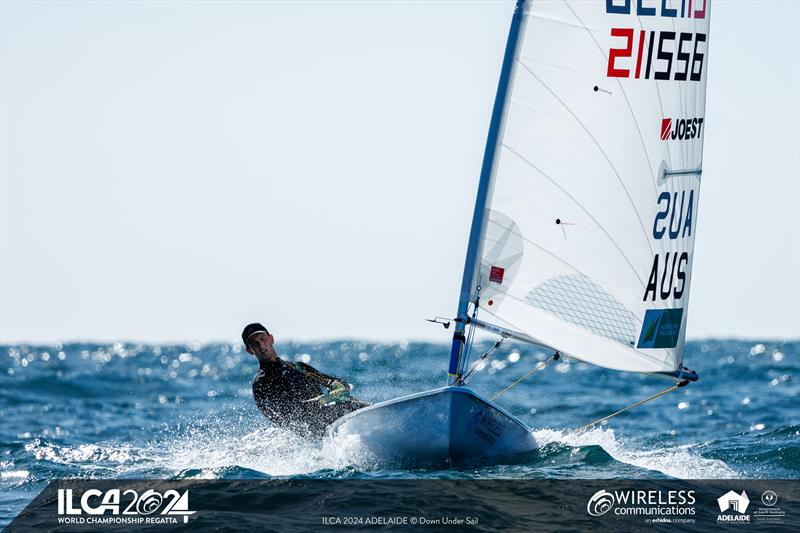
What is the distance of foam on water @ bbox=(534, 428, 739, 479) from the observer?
35.0 ft

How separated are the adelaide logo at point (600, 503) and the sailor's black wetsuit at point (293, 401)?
2.50 metres

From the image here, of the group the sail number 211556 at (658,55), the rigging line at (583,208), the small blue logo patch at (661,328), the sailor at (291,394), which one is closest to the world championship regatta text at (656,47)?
the sail number 211556 at (658,55)

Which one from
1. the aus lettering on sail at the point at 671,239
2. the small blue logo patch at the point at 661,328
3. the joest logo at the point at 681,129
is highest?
the joest logo at the point at 681,129

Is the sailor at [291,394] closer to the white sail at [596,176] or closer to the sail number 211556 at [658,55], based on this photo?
the white sail at [596,176]

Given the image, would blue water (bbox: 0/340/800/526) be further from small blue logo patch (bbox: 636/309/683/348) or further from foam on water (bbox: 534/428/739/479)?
small blue logo patch (bbox: 636/309/683/348)

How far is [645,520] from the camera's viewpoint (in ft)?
28.2

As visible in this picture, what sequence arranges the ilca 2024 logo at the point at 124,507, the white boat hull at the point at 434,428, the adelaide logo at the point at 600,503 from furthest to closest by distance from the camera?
the white boat hull at the point at 434,428, the adelaide logo at the point at 600,503, the ilca 2024 logo at the point at 124,507

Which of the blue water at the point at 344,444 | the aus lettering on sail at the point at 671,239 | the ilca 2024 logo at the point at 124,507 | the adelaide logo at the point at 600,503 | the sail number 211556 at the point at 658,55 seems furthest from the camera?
the blue water at the point at 344,444

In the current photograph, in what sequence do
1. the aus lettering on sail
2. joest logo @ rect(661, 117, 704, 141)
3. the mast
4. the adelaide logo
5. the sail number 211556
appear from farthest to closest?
the aus lettering on sail, joest logo @ rect(661, 117, 704, 141), the sail number 211556, the mast, the adelaide logo

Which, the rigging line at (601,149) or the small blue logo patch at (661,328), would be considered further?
the small blue logo patch at (661,328)

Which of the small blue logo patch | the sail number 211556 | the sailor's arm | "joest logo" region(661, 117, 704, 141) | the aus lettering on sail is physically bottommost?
the sailor's arm

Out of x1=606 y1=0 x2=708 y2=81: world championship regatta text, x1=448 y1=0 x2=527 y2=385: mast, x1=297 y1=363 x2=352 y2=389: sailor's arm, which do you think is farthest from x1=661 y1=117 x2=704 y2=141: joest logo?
x1=297 y1=363 x2=352 y2=389: sailor's arm

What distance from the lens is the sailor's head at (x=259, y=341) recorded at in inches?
410

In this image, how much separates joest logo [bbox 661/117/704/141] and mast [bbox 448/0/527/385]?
1.53m
